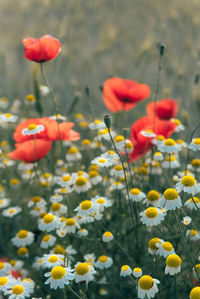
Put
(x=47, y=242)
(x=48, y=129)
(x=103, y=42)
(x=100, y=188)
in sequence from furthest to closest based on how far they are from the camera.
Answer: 1. (x=103, y=42)
2. (x=100, y=188)
3. (x=48, y=129)
4. (x=47, y=242)

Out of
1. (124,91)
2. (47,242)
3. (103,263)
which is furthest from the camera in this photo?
(124,91)

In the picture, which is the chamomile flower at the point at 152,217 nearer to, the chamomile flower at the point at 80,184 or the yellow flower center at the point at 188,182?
the yellow flower center at the point at 188,182

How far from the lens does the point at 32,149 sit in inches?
50.6

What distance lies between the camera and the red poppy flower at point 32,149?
1.26 m

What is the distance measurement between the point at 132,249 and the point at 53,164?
0.44 metres

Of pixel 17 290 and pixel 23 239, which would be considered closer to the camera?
pixel 17 290

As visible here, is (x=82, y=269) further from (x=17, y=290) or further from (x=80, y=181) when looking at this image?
(x=80, y=181)

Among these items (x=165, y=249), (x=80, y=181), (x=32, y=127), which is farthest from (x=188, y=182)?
(x=32, y=127)

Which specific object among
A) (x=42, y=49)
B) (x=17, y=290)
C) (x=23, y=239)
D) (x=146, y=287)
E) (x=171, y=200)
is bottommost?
(x=23, y=239)

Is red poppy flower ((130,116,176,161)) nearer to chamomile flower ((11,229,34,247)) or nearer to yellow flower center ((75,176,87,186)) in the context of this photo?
yellow flower center ((75,176,87,186))

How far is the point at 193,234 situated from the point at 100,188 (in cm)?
42

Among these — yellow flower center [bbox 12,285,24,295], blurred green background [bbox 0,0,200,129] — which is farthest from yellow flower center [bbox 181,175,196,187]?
blurred green background [bbox 0,0,200,129]

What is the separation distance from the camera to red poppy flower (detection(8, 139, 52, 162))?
4.13 ft

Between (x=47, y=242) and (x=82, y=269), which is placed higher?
(x=82, y=269)
